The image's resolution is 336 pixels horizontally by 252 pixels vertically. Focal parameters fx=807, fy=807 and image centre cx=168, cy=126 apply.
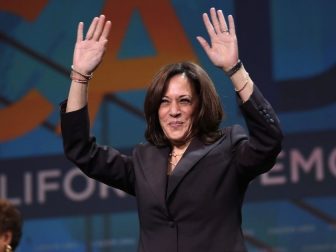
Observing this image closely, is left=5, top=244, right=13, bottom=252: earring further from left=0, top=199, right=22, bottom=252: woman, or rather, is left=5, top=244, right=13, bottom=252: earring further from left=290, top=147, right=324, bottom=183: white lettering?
left=290, top=147, right=324, bottom=183: white lettering

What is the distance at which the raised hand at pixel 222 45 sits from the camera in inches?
75.0

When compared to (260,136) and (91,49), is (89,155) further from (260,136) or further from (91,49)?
(260,136)

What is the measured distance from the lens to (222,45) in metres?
1.93

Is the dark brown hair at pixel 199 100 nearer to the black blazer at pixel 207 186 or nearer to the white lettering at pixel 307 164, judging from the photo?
the black blazer at pixel 207 186

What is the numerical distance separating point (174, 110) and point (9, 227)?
995 mm

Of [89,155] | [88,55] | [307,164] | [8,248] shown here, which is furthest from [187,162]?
[307,164]

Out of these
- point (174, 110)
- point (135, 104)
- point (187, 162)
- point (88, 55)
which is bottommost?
point (135, 104)

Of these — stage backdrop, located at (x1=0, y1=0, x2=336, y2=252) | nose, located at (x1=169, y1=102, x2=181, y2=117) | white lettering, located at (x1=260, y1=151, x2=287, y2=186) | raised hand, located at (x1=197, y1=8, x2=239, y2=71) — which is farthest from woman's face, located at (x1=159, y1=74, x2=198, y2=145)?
white lettering, located at (x1=260, y1=151, x2=287, y2=186)

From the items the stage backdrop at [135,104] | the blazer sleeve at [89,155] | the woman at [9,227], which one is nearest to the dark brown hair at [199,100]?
the blazer sleeve at [89,155]

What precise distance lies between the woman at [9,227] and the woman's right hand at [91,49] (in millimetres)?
865

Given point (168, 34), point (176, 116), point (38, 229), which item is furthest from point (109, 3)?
point (176, 116)

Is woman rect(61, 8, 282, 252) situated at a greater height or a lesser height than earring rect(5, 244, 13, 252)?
greater

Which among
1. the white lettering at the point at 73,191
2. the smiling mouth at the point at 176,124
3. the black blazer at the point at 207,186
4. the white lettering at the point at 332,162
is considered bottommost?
the white lettering at the point at 73,191

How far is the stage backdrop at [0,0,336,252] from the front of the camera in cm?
358
